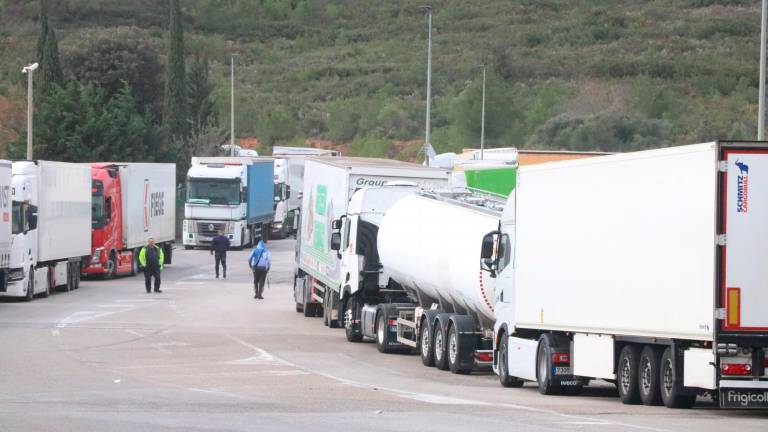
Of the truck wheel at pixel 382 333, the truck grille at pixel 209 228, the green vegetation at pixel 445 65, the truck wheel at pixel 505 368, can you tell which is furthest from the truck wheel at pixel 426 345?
the green vegetation at pixel 445 65

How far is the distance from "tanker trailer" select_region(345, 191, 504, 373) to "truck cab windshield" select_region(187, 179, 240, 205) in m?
32.7

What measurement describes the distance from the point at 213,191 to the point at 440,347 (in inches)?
1526

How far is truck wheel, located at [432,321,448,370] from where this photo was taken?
84.7 feet

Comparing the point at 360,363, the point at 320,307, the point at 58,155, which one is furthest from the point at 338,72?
the point at 360,363

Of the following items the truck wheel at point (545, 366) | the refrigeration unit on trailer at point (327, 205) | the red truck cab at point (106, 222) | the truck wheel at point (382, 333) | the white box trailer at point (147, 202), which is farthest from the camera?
the white box trailer at point (147, 202)

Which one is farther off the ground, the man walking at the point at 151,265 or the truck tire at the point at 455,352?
the man walking at the point at 151,265

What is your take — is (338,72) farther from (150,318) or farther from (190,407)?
(190,407)

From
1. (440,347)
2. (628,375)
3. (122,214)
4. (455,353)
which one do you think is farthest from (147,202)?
(628,375)

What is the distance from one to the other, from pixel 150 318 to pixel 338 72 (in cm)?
9772

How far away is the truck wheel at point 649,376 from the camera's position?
1934 cm

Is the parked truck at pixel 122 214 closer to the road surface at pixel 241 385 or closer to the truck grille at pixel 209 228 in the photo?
the truck grille at pixel 209 228

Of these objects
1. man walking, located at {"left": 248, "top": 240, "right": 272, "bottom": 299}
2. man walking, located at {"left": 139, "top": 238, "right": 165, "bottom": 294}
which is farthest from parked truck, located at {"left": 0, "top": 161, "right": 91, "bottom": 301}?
man walking, located at {"left": 248, "top": 240, "right": 272, "bottom": 299}

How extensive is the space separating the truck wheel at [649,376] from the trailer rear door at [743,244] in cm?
169

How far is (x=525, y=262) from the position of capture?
22656 millimetres
